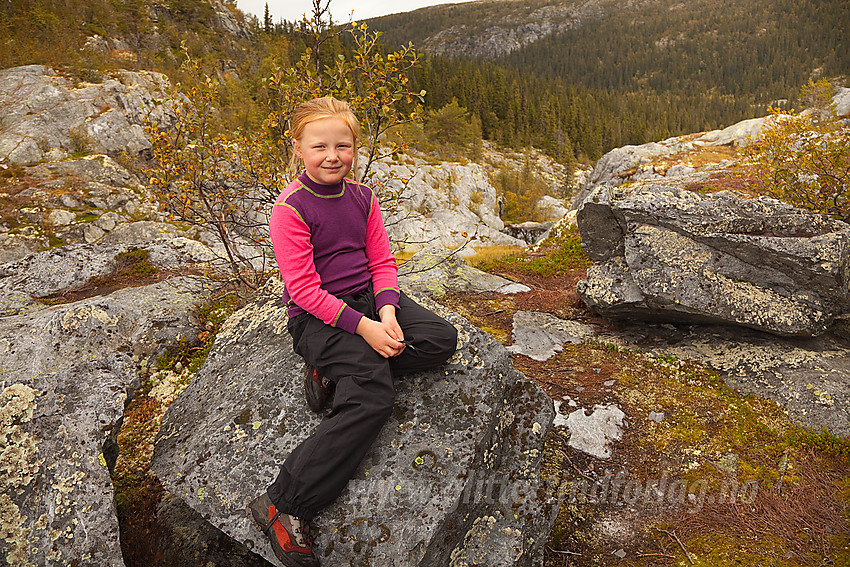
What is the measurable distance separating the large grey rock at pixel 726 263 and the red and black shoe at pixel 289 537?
5786 mm

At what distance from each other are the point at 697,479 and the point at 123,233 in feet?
48.9

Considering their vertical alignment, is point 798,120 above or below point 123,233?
above

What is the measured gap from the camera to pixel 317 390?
→ 349 centimetres

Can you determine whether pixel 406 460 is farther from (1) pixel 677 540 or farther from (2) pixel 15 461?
(2) pixel 15 461

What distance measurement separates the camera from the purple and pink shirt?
3.48 meters

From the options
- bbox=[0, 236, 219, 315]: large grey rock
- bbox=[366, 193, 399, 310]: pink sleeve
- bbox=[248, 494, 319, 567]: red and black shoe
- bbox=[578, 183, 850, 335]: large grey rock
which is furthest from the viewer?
bbox=[0, 236, 219, 315]: large grey rock

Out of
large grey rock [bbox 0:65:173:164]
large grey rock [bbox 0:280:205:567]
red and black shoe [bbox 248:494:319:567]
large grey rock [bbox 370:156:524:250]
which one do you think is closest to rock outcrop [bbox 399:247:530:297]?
large grey rock [bbox 0:280:205:567]

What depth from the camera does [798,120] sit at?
8.76 meters

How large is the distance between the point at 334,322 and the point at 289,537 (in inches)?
60.9

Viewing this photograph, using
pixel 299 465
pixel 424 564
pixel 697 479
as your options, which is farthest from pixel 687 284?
pixel 299 465

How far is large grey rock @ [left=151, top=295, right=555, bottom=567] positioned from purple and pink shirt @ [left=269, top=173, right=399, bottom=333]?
0.83 m

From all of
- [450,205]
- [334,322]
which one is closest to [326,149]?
[334,322]

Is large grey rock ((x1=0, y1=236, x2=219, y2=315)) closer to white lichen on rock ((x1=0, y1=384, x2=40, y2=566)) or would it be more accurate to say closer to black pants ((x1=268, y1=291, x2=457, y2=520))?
white lichen on rock ((x1=0, y1=384, x2=40, y2=566))

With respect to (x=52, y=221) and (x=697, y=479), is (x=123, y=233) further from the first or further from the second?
(x=697, y=479)
